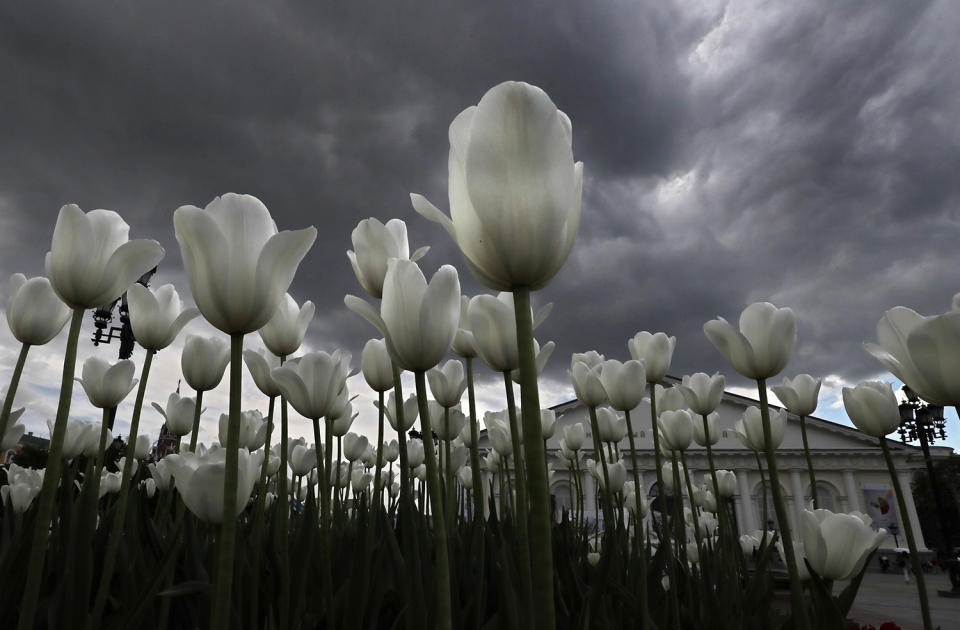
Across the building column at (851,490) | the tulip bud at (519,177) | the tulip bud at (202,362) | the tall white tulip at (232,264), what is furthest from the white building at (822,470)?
the tulip bud at (519,177)

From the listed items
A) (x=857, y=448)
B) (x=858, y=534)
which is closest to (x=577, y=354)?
(x=858, y=534)

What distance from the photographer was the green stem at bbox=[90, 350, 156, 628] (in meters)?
1.56

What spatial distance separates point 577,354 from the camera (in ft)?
11.7

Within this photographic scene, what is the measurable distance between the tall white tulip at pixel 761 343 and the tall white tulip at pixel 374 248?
4.13 feet

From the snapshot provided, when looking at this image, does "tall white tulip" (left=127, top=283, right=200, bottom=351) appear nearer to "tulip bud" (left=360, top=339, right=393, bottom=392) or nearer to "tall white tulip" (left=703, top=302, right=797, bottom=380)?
"tulip bud" (left=360, top=339, right=393, bottom=392)

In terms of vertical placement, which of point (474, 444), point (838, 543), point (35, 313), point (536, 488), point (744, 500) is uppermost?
point (35, 313)

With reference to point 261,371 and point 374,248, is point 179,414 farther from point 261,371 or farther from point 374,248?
point 374,248

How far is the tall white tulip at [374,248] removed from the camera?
183 centimetres

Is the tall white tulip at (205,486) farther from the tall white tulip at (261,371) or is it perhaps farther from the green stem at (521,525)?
the green stem at (521,525)

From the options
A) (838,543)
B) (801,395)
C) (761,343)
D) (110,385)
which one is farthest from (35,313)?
(801,395)

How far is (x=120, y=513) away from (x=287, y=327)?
0.86 metres

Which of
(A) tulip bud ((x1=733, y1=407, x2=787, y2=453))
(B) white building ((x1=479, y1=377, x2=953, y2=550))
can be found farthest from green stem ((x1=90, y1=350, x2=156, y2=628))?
(B) white building ((x1=479, y1=377, x2=953, y2=550))

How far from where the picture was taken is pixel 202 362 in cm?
235

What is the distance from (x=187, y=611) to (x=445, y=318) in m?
1.54
